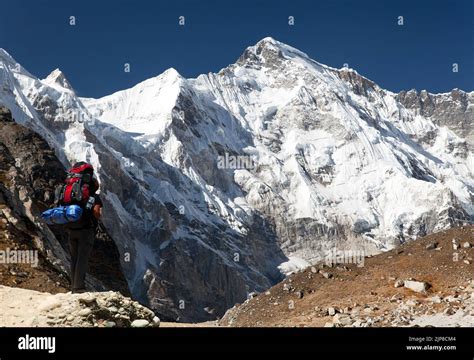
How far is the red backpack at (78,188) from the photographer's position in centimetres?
1667

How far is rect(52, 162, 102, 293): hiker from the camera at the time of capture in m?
16.7

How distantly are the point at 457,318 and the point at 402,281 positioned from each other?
639cm

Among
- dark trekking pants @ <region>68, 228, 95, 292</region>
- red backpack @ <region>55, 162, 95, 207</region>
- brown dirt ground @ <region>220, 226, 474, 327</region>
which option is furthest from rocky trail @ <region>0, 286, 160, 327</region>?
brown dirt ground @ <region>220, 226, 474, 327</region>

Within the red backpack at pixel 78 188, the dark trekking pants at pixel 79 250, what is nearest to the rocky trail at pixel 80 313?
the dark trekking pants at pixel 79 250

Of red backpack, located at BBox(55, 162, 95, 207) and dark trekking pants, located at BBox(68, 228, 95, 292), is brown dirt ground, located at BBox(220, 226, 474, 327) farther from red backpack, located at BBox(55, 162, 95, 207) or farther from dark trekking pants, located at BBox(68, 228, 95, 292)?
red backpack, located at BBox(55, 162, 95, 207)

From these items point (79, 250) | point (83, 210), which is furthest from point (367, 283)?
point (83, 210)

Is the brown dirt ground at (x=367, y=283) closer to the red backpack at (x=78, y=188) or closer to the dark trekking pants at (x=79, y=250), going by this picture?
the dark trekking pants at (x=79, y=250)

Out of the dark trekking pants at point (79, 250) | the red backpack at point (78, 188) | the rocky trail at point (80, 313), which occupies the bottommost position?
the rocky trail at point (80, 313)

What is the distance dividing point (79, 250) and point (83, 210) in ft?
4.02

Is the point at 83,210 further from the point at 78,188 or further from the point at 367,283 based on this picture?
the point at 367,283

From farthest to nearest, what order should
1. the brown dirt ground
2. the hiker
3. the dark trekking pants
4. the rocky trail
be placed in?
the brown dirt ground
the dark trekking pants
the hiker
the rocky trail

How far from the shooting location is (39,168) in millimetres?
85812
